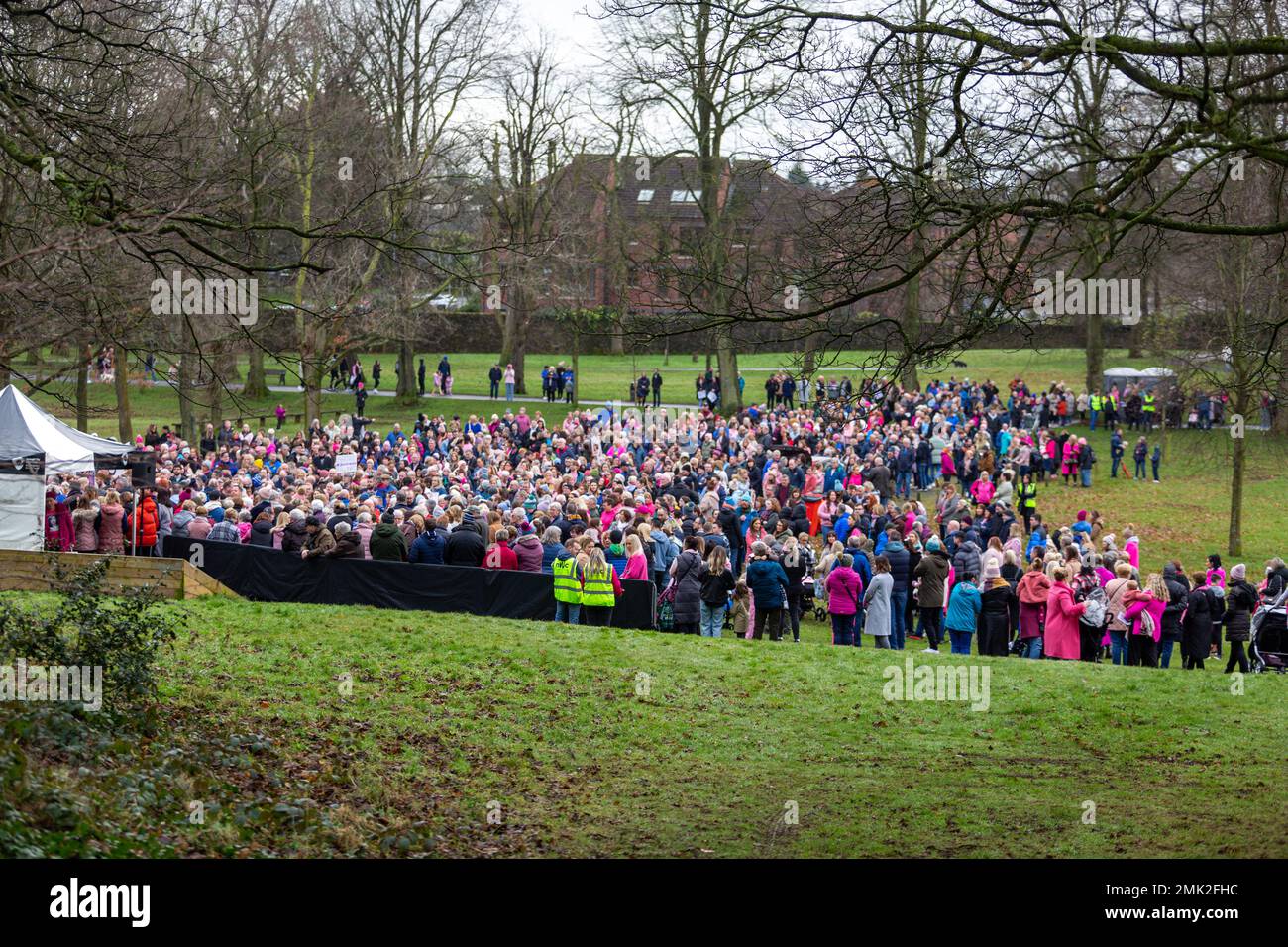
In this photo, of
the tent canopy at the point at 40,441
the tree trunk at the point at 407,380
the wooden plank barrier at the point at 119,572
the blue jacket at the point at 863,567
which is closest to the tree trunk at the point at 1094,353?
the tree trunk at the point at 407,380

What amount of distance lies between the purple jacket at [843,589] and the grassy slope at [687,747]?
1.81 metres

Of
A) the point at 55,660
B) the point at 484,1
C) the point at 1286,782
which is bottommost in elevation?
the point at 1286,782

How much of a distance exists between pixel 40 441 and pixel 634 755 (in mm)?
14320

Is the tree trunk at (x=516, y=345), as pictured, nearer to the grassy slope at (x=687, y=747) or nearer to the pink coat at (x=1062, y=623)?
the pink coat at (x=1062, y=623)

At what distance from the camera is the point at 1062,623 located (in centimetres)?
1750

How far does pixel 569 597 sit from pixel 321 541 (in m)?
4.13

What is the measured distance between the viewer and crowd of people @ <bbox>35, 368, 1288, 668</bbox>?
17906 millimetres

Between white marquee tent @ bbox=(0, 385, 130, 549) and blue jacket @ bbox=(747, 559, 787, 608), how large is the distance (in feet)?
39.3

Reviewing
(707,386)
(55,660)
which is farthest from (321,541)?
(707,386)

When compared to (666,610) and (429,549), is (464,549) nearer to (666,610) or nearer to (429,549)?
(429,549)

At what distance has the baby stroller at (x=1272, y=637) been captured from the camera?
17.3m

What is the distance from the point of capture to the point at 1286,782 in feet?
37.2
